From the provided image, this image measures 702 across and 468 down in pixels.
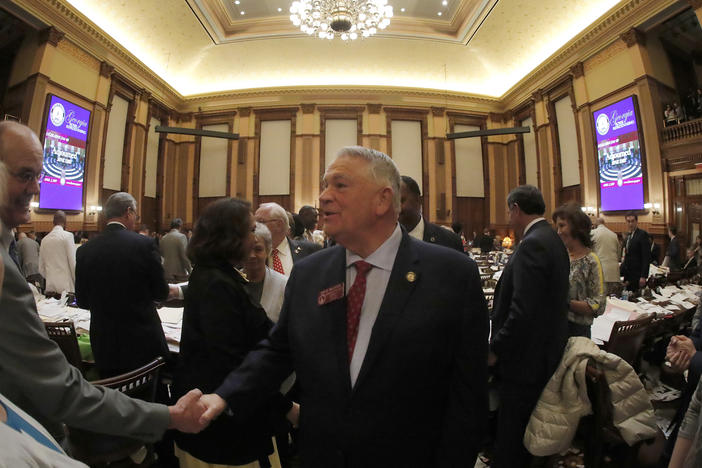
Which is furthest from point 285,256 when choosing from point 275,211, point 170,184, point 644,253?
point 170,184

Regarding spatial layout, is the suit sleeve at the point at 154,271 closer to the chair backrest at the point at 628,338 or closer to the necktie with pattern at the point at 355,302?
the necktie with pattern at the point at 355,302

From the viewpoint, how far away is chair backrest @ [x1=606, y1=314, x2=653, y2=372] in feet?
6.63

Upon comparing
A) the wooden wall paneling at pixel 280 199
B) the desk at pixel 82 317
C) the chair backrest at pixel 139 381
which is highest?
the wooden wall paneling at pixel 280 199

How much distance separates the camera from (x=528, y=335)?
1768mm

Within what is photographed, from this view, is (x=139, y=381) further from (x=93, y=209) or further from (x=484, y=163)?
(x=484, y=163)

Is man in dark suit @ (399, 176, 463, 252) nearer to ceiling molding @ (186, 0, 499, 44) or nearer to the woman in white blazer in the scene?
the woman in white blazer

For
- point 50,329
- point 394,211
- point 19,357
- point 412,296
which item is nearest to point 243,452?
point 19,357

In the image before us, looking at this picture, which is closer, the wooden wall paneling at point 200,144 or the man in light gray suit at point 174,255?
the man in light gray suit at point 174,255

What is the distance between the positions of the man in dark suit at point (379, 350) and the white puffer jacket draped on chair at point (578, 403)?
3.25ft

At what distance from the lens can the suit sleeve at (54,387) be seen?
2.79ft

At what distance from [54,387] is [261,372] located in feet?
1.78

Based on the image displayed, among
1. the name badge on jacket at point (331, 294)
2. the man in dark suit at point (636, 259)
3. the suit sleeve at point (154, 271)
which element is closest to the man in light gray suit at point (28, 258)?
the suit sleeve at point (154, 271)

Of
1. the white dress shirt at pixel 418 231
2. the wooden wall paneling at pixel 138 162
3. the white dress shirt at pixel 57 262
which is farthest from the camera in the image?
the wooden wall paneling at pixel 138 162

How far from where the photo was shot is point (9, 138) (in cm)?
129
